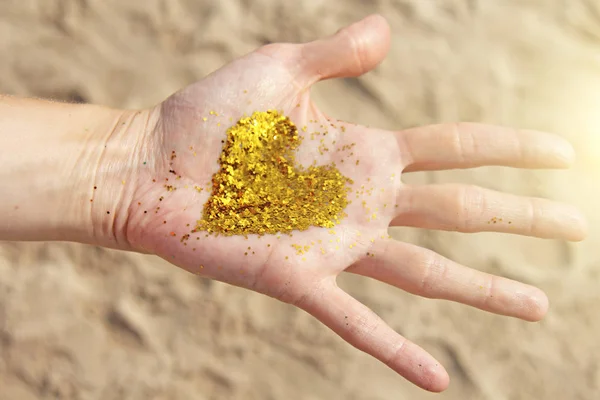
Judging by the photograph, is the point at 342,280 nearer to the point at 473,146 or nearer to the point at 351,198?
the point at 351,198

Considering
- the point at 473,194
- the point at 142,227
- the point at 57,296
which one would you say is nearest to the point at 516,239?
the point at 473,194

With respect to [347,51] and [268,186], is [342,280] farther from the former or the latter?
[347,51]

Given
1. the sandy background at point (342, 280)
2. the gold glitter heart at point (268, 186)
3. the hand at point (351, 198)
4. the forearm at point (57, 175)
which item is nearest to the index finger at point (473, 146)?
the hand at point (351, 198)

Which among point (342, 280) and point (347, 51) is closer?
point (347, 51)

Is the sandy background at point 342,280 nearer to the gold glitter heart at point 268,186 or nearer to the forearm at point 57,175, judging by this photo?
the forearm at point 57,175

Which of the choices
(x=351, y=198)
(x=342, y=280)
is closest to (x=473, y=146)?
(x=351, y=198)

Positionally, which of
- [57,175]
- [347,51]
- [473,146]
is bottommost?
[57,175]

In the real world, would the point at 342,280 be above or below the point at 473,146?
below
